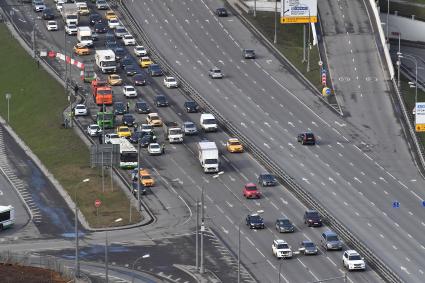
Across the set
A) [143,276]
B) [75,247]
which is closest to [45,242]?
[75,247]

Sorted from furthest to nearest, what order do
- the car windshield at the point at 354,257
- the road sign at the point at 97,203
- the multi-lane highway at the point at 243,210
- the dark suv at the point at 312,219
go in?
1. the road sign at the point at 97,203
2. the dark suv at the point at 312,219
3. the multi-lane highway at the point at 243,210
4. the car windshield at the point at 354,257

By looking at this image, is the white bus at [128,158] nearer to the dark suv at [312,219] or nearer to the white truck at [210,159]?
the white truck at [210,159]

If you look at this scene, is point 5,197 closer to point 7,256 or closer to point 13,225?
point 13,225

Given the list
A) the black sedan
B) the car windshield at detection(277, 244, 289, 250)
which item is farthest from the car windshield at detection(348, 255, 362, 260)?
the black sedan

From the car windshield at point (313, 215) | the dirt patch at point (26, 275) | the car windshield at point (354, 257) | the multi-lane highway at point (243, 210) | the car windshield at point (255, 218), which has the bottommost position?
the multi-lane highway at point (243, 210)

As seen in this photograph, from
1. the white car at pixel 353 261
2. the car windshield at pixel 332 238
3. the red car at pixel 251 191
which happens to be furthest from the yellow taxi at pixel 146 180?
the white car at pixel 353 261

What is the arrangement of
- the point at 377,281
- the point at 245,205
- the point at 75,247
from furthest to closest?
the point at 245,205, the point at 75,247, the point at 377,281

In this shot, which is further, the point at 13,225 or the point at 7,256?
the point at 13,225

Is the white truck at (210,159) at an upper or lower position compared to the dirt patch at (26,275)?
lower
